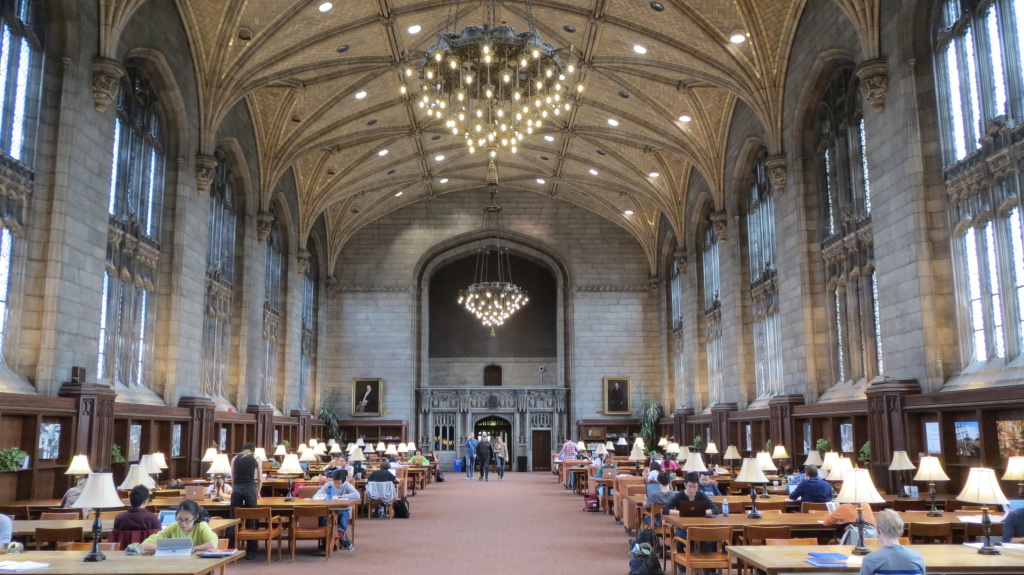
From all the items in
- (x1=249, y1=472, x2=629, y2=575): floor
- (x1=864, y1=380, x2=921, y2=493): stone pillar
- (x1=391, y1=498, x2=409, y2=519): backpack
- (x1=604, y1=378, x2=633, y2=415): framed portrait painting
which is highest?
(x1=604, y1=378, x2=633, y2=415): framed portrait painting

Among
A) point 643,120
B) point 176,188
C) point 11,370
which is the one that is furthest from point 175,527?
point 643,120

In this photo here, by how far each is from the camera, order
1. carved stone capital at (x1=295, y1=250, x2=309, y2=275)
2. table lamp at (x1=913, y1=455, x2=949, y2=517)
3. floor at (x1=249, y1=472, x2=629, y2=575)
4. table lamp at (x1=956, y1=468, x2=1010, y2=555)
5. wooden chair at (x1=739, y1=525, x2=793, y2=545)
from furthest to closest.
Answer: carved stone capital at (x1=295, y1=250, x2=309, y2=275)
floor at (x1=249, y1=472, x2=629, y2=575)
table lamp at (x1=913, y1=455, x2=949, y2=517)
wooden chair at (x1=739, y1=525, x2=793, y2=545)
table lamp at (x1=956, y1=468, x2=1010, y2=555)

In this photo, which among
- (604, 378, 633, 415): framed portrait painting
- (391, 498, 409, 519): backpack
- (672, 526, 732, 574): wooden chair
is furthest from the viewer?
(604, 378, 633, 415): framed portrait painting

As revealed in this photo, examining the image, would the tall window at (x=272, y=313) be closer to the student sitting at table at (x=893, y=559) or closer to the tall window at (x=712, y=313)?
the tall window at (x=712, y=313)

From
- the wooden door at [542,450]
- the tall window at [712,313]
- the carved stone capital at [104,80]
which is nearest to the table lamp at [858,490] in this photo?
the carved stone capital at [104,80]

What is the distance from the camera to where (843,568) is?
5957 mm

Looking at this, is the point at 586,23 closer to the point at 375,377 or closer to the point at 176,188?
the point at 176,188

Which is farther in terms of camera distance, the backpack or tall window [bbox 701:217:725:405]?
tall window [bbox 701:217:725:405]

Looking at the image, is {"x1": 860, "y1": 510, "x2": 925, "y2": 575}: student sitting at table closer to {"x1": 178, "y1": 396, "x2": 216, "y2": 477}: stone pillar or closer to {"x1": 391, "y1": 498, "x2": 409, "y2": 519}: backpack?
{"x1": 391, "y1": 498, "x2": 409, "y2": 519}: backpack

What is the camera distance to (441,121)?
86.5 ft

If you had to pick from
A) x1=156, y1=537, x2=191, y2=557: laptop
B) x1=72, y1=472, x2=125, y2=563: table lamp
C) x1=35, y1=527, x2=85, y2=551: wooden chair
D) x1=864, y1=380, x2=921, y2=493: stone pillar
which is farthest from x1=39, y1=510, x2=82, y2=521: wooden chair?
x1=864, y1=380, x2=921, y2=493: stone pillar

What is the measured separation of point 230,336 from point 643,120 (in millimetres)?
12569

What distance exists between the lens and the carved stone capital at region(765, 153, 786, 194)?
1911cm

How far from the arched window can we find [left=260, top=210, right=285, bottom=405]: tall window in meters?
12.5
